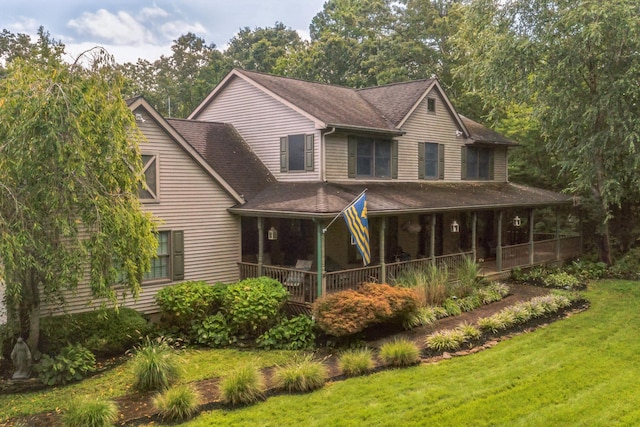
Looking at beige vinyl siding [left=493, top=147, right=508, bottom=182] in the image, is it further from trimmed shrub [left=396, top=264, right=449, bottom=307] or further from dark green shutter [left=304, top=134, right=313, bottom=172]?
dark green shutter [left=304, top=134, right=313, bottom=172]

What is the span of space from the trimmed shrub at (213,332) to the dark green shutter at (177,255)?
1.77 metres

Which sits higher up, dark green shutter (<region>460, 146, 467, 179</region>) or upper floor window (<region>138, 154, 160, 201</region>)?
dark green shutter (<region>460, 146, 467, 179</region>)

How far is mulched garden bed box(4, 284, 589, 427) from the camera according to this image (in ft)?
27.3

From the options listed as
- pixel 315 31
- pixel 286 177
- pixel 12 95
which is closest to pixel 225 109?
pixel 286 177

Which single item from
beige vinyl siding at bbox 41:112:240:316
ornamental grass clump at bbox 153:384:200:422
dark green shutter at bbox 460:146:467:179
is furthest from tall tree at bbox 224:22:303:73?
ornamental grass clump at bbox 153:384:200:422

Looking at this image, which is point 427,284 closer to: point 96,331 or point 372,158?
point 372,158

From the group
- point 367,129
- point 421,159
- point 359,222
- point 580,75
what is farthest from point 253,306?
point 580,75

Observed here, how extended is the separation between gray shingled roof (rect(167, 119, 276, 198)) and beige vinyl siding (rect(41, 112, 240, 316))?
1213 millimetres

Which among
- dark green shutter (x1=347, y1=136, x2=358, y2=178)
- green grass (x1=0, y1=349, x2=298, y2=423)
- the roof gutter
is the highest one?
the roof gutter

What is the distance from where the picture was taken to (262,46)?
42531 mm

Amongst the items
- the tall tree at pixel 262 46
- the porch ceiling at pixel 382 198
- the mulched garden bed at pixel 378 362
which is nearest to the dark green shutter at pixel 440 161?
the porch ceiling at pixel 382 198

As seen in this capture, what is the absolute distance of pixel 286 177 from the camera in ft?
55.6

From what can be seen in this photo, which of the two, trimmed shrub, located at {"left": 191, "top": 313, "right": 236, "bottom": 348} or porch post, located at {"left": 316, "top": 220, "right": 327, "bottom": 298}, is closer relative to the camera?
trimmed shrub, located at {"left": 191, "top": 313, "right": 236, "bottom": 348}

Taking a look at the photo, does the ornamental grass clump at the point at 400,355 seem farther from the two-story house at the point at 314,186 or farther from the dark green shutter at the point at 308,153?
the dark green shutter at the point at 308,153
